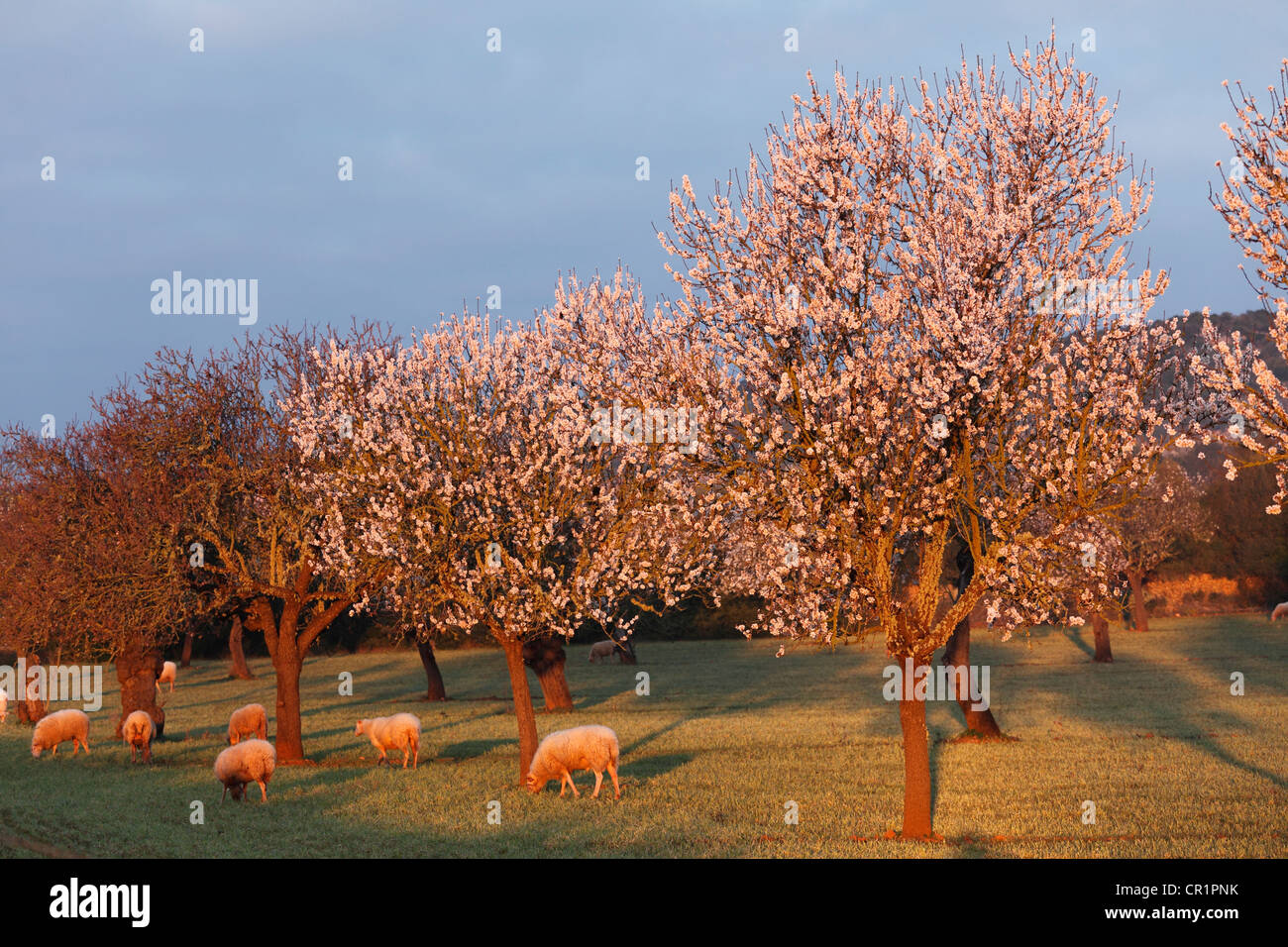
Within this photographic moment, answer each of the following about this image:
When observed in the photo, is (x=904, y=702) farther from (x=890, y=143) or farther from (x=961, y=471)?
(x=890, y=143)

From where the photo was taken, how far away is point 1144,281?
1500 cm

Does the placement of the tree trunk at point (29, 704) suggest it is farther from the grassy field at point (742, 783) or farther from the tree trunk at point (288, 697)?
the tree trunk at point (288, 697)

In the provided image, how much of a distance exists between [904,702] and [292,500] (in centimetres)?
1780

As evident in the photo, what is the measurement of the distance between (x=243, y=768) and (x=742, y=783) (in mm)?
10728

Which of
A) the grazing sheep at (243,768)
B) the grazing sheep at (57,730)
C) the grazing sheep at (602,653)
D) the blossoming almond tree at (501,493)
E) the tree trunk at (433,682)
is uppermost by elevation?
the blossoming almond tree at (501,493)

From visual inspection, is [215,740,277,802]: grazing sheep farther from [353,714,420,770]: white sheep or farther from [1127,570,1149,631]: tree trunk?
[1127,570,1149,631]: tree trunk

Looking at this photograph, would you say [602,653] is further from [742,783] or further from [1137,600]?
[742,783]

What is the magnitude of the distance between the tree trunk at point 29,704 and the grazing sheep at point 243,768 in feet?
75.9

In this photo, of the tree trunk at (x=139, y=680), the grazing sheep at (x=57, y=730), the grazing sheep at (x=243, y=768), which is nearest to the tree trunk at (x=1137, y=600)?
the tree trunk at (x=139, y=680)

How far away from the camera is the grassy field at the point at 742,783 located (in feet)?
55.2

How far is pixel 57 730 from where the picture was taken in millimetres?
32062

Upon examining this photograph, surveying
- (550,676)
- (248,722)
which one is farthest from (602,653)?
(248,722)

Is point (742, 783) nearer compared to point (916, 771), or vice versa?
point (916, 771)

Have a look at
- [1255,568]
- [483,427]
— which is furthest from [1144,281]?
[1255,568]
